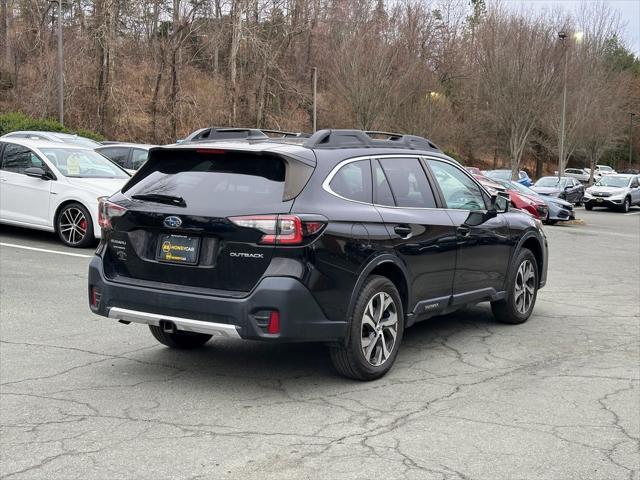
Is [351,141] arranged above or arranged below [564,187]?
above

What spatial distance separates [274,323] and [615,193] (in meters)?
31.9

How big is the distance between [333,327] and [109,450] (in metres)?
1.66

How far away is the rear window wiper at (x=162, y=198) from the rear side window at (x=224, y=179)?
24 millimetres

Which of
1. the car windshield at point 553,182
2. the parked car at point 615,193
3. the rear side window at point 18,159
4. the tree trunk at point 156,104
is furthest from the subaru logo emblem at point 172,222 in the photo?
the tree trunk at point 156,104

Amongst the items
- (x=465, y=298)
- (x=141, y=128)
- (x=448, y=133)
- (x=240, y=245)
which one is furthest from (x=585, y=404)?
(x=448, y=133)

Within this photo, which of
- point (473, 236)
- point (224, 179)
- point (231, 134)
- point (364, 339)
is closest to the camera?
point (224, 179)

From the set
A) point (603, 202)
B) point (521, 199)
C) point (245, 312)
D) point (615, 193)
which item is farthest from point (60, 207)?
point (615, 193)

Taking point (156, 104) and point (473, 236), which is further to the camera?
point (156, 104)

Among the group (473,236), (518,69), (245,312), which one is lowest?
(245,312)

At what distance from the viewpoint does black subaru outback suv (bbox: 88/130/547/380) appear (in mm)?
5039

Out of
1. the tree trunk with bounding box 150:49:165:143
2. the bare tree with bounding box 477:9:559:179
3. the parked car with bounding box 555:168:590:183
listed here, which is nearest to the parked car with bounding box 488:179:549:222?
the bare tree with bounding box 477:9:559:179

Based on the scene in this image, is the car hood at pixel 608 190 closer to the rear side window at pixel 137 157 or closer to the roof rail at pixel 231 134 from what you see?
the rear side window at pixel 137 157

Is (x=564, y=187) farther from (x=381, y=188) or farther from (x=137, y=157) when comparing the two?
(x=381, y=188)

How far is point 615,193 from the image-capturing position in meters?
34.1
